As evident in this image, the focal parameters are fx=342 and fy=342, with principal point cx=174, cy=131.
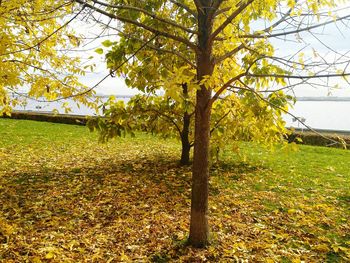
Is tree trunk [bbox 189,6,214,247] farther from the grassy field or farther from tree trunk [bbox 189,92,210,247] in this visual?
the grassy field

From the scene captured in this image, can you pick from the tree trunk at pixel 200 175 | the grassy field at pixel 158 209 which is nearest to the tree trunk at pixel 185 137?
the grassy field at pixel 158 209

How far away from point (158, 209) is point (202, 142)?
6.87ft

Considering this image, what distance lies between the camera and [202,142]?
14.2ft

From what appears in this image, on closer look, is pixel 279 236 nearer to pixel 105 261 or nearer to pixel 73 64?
pixel 105 261

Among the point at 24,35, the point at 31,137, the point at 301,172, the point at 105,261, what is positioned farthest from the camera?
the point at 31,137

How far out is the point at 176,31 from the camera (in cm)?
611

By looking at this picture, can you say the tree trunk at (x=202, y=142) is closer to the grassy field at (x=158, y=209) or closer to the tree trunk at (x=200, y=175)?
the tree trunk at (x=200, y=175)

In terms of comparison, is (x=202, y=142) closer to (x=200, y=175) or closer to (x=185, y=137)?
(x=200, y=175)

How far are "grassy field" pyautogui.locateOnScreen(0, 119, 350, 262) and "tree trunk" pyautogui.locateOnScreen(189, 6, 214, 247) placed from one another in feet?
0.88

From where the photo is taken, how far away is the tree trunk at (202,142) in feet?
13.8

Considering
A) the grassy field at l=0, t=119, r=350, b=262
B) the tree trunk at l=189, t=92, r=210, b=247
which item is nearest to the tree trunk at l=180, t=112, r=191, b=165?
the grassy field at l=0, t=119, r=350, b=262

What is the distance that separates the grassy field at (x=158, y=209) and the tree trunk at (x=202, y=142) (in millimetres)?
269

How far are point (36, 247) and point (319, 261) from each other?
361 cm

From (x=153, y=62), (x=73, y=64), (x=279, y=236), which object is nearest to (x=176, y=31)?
(x=153, y=62)
